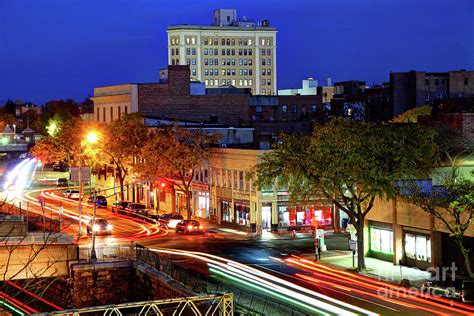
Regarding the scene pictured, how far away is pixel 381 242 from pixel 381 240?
0.44ft

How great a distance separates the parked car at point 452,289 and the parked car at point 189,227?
26.6 meters

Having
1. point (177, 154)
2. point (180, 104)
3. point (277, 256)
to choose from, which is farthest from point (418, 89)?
point (277, 256)

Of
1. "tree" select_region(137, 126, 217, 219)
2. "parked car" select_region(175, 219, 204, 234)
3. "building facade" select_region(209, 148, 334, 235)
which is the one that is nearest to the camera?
"parked car" select_region(175, 219, 204, 234)

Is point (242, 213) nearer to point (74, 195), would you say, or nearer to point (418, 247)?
point (418, 247)

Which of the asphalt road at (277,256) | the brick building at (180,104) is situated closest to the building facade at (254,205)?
the asphalt road at (277,256)

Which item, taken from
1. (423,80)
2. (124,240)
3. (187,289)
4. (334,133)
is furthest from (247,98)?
(187,289)

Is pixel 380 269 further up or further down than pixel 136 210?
further down

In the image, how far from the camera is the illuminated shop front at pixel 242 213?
67125 mm

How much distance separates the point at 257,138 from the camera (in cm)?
8375

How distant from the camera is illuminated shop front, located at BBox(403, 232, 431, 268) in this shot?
46.8 meters

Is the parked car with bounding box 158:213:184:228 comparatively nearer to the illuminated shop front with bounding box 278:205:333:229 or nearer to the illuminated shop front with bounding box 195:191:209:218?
the illuminated shop front with bounding box 195:191:209:218

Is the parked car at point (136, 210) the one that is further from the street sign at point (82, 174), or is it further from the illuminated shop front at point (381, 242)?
the illuminated shop front at point (381, 242)

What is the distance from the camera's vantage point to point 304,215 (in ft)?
218

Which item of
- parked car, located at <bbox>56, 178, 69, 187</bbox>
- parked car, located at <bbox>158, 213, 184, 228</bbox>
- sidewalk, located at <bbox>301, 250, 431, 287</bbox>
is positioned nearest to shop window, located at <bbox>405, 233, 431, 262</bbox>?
sidewalk, located at <bbox>301, 250, 431, 287</bbox>
